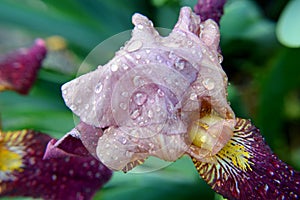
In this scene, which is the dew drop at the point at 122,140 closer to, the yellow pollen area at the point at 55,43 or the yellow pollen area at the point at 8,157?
the yellow pollen area at the point at 8,157

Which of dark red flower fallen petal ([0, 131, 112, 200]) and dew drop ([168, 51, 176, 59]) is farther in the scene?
dark red flower fallen petal ([0, 131, 112, 200])

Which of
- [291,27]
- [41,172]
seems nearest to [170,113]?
[41,172]

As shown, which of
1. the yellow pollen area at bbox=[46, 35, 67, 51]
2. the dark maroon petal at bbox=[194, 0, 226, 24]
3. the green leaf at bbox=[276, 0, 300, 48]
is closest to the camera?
the dark maroon petal at bbox=[194, 0, 226, 24]

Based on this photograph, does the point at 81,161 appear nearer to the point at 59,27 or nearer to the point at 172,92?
the point at 172,92

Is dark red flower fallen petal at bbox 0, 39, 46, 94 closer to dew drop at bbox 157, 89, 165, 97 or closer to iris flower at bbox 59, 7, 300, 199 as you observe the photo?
iris flower at bbox 59, 7, 300, 199

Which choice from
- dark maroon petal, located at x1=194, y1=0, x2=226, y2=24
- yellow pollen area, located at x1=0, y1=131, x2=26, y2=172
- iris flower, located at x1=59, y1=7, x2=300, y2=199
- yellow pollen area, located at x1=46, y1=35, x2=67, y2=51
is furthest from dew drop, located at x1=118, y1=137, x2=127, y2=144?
yellow pollen area, located at x1=46, y1=35, x2=67, y2=51

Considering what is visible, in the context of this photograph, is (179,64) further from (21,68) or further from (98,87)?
(21,68)
